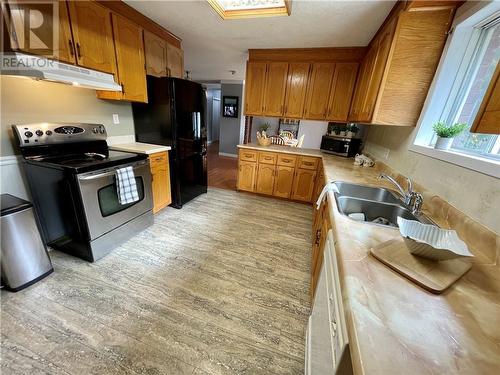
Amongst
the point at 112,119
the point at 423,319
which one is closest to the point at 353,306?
the point at 423,319

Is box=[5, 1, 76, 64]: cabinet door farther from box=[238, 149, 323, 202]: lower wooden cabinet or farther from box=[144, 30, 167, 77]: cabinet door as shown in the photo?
box=[238, 149, 323, 202]: lower wooden cabinet

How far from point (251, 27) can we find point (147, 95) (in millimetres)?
1534

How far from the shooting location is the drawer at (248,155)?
3476 mm

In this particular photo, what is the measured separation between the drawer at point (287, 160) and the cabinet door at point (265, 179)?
0.18 meters

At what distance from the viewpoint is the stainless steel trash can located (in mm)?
1416

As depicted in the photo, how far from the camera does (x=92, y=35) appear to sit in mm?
1878

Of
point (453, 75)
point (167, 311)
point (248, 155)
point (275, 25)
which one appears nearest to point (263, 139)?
point (248, 155)

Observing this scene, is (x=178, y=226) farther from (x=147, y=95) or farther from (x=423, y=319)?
(x=423, y=319)

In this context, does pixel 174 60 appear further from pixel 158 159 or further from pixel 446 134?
pixel 446 134

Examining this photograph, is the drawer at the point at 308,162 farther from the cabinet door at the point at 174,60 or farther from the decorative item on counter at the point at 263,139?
the cabinet door at the point at 174,60

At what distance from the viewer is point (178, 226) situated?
8.25ft

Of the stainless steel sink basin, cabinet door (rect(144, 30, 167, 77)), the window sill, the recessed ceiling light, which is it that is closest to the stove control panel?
cabinet door (rect(144, 30, 167, 77))

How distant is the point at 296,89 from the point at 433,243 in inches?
121

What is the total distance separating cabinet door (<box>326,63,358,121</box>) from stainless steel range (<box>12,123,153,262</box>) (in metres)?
2.86
